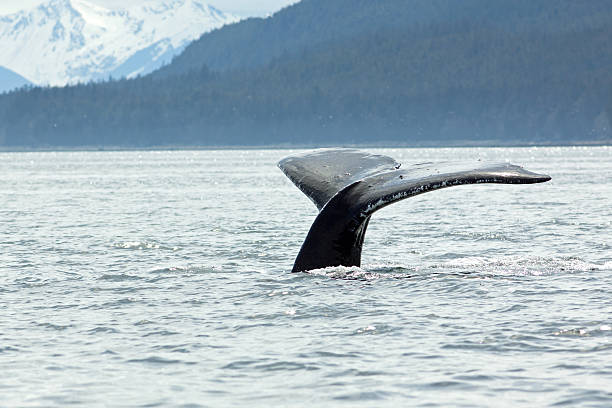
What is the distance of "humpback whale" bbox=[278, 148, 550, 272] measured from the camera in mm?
13781

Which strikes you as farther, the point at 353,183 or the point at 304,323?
the point at 353,183

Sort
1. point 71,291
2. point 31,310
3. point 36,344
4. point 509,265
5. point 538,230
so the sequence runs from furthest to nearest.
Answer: point 538,230 → point 509,265 → point 71,291 → point 31,310 → point 36,344

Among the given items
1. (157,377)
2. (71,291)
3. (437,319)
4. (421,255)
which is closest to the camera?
(157,377)

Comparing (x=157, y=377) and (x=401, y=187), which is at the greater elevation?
(x=401, y=187)

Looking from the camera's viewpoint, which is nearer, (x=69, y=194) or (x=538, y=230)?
(x=538, y=230)

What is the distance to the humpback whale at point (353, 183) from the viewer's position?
13781 mm

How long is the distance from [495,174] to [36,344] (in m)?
6.09

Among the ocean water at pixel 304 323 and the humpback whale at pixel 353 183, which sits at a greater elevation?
the humpback whale at pixel 353 183

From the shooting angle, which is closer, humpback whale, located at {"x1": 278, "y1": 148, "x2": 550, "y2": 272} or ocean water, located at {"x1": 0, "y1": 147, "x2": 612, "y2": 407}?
ocean water, located at {"x1": 0, "y1": 147, "x2": 612, "y2": 407}

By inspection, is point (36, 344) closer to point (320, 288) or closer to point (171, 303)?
point (171, 303)

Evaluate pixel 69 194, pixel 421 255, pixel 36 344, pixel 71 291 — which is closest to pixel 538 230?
pixel 421 255

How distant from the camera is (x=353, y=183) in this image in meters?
15.0

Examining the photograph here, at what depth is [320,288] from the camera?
16.3 m

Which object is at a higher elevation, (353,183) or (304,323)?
(353,183)
